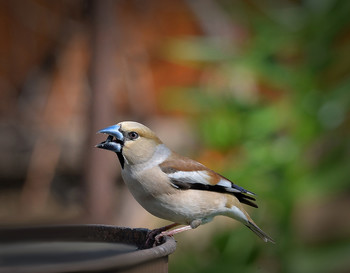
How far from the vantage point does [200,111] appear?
478 centimetres

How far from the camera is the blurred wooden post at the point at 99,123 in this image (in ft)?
19.0

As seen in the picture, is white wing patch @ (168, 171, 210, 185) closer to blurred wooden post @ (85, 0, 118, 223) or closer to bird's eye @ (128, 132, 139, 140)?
bird's eye @ (128, 132, 139, 140)

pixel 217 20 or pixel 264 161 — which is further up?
pixel 217 20

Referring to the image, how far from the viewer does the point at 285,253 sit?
437 centimetres

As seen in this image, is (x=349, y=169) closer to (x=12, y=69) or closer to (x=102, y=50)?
(x=102, y=50)

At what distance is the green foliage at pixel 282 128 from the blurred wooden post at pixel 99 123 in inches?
42.3

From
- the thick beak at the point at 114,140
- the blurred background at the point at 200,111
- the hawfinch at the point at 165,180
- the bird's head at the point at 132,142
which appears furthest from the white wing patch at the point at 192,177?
the blurred background at the point at 200,111

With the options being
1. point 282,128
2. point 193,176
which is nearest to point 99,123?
point 282,128

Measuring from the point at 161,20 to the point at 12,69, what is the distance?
1909 millimetres

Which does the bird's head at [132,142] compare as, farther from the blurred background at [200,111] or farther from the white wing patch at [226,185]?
the blurred background at [200,111]

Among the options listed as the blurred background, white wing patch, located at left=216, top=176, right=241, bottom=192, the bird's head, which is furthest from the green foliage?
the bird's head

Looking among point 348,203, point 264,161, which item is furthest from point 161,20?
point 264,161

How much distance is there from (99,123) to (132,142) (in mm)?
3388

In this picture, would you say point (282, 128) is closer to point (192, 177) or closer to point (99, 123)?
point (99, 123)
